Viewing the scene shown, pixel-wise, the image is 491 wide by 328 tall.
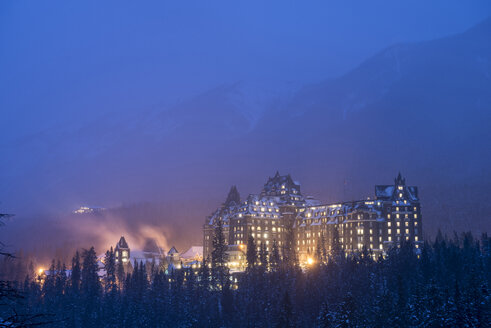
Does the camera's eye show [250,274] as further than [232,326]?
Yes

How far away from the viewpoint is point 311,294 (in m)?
129

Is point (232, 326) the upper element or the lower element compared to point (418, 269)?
lower

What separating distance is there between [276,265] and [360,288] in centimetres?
Answer: 3507

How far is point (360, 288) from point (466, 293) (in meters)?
30.9

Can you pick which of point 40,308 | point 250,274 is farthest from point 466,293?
point 40,308

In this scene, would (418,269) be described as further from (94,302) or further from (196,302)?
(94,302)

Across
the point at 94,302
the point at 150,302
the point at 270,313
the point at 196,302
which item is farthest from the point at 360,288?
the point at 94,302

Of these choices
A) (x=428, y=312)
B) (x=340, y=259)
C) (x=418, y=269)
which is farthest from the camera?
(x=340, y=259)

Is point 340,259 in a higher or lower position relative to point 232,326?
higher

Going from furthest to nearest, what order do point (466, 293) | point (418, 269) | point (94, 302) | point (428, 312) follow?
point (94, 302) < point (418, 269) < point (466, 293) < point (428, 312)

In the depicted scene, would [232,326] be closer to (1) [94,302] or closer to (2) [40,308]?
(1) [94,302]

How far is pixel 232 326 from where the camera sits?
414 ft

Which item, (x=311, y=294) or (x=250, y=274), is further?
(x=250, y=274)

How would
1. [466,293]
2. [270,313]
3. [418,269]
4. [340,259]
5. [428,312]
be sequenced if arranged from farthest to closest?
1. [340,259]
2. [418,269]
3. [270,313]
4. [466,293]
5. [428,312]
